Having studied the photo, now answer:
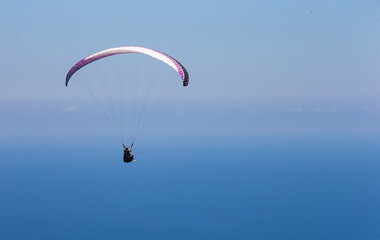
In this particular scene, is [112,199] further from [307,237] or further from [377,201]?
[377,201]

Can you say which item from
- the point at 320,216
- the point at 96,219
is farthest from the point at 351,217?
the point at 96,219

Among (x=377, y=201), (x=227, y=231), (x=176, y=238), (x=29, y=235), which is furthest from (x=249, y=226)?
(x=377, y=201)

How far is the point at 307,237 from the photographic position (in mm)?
124375

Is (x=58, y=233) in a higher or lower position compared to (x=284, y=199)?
lower

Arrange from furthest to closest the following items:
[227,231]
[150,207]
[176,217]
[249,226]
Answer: [150,207], [176,217], [249,226], [227,231]

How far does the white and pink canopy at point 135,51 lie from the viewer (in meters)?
20.9

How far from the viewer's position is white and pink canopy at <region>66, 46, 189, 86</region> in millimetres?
20923

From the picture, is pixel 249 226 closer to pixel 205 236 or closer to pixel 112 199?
pixel 205 236

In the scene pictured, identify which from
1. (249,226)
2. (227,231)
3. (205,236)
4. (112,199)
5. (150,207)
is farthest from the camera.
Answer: (112,199)

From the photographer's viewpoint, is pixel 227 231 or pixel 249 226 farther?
pixel 249 226

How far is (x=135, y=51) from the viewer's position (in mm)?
22219

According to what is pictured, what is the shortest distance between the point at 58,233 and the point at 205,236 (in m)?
49.0

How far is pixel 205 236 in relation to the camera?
121875 millimetres

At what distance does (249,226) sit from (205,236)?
79.5ft
